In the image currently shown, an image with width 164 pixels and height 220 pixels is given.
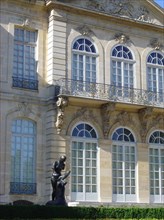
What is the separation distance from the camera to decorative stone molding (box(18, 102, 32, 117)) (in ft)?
77.5

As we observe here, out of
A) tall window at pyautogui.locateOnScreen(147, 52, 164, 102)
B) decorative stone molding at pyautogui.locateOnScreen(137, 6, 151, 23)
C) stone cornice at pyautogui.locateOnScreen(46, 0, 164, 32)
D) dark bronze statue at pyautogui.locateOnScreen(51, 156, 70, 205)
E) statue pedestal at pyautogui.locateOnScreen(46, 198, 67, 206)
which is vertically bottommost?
statue pedestal at pyautogui.locateOnScreen(46, 198, 67, 206)

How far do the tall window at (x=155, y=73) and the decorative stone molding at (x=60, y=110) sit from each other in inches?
215

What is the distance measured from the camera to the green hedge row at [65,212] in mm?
18372

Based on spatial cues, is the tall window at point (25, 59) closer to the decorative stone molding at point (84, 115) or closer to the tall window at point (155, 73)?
the decorative stone molding at point (84, 115)

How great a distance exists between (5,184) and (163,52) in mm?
11150

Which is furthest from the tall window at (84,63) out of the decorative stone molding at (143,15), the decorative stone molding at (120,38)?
the decorative stone molding at (143,15)

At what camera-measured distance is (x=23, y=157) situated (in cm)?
2347

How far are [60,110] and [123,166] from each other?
4286 mm

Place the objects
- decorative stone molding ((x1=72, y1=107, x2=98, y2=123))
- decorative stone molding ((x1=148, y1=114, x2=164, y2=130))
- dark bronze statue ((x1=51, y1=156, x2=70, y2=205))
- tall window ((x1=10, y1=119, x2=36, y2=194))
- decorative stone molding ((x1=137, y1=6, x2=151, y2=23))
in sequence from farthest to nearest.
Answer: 1. decorative stone molding ((x1=137, y1=6, x2=151, y2=23))
2. decorative stone molding ((x1=148, y1=114, x2=164, y2=130))
3. decorative stone molding ((x1=72, y1=107, x2=98, y2=123))
4. tall window ((x1=10, y1=119, x2=36, y2=194))
5. dark bronze statue ((x1=51, y1=156, x2=70, y2=205))

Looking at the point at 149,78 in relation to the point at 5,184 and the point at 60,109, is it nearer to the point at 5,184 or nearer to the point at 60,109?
the point at 60,109

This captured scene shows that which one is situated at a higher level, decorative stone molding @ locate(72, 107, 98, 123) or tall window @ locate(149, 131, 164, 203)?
decorative stone molding @ locate(72, 107, 98, 123)

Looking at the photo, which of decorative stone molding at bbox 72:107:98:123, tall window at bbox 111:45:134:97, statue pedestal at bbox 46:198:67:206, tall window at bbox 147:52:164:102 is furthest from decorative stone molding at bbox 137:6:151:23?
statue pedestal at bbox 46:198:67:206

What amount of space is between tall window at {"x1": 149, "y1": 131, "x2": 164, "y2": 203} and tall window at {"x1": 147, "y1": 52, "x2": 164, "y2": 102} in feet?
7.06

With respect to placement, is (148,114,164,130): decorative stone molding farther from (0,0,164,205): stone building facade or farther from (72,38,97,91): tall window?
(72,38,97,91): tall window
